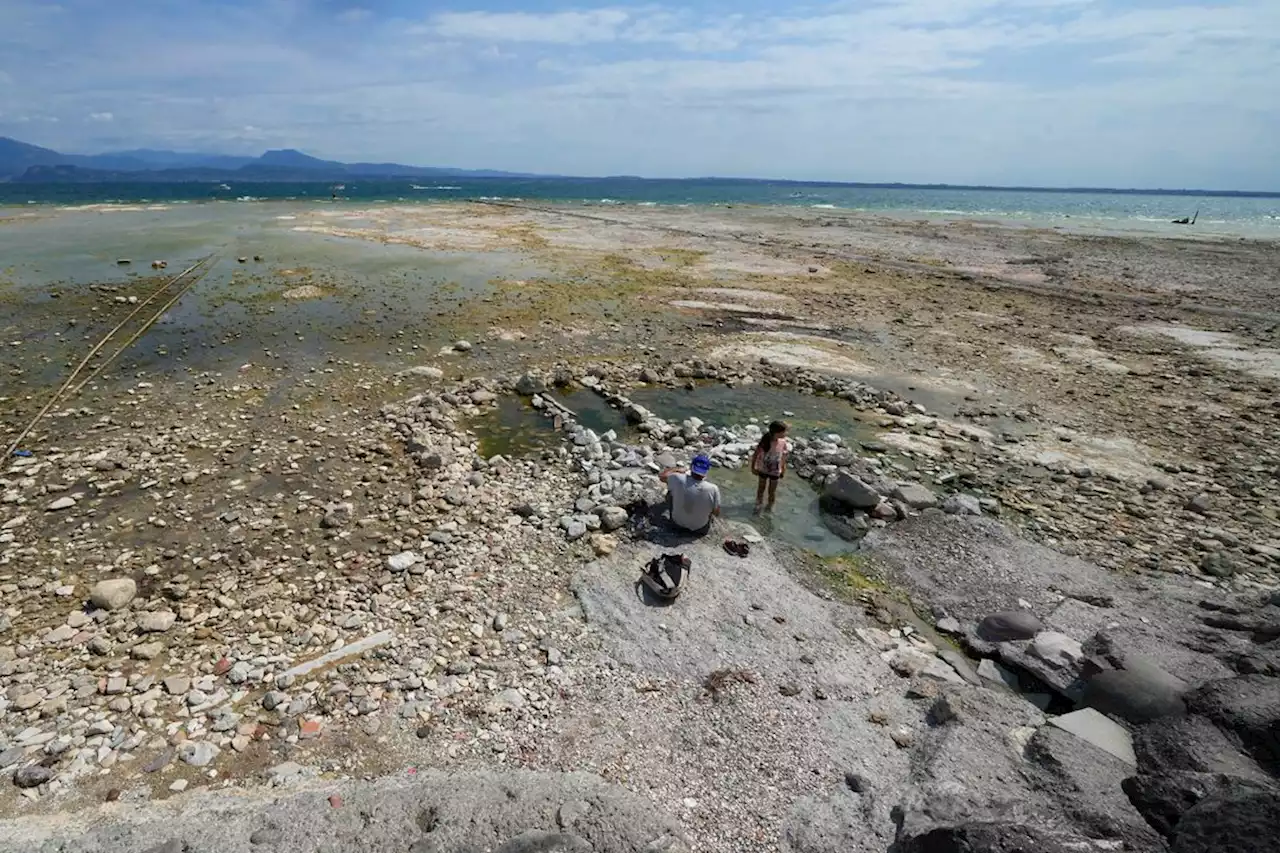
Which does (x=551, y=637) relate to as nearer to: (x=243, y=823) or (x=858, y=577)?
(x=243, y=823)

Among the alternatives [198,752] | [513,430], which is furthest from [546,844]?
[513,430]

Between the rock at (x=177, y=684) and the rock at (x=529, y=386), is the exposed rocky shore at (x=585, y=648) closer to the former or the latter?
the rock at (x=177, y=684)

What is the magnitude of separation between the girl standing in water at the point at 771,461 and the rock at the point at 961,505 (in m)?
2.70

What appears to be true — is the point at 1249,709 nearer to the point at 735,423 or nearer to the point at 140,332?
the point at 735,423

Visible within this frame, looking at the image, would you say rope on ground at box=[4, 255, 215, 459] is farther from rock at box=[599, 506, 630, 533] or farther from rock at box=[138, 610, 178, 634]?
rock at box=[599, 506, 630, 533]

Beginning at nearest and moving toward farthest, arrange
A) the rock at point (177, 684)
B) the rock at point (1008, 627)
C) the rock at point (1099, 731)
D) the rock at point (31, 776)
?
the rock at point (31, 776) → the rock at point (1099, 731) → the rock at point (177, 684) → the rock at point (1008, 627)

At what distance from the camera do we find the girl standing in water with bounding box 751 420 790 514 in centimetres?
973

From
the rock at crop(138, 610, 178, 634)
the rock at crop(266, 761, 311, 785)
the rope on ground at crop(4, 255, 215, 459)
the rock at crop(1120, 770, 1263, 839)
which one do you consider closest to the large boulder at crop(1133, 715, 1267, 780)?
the rock at crop(1120, 770, 1263, 839)

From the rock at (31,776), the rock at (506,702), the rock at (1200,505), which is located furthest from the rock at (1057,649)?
the rock at (31,776)

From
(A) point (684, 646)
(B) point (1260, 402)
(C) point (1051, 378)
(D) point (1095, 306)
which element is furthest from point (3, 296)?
(D) point (1095, 306)

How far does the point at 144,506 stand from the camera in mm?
9141

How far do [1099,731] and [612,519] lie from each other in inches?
230

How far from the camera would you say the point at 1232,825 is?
146 inches

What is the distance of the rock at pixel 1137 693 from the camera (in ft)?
18.0
